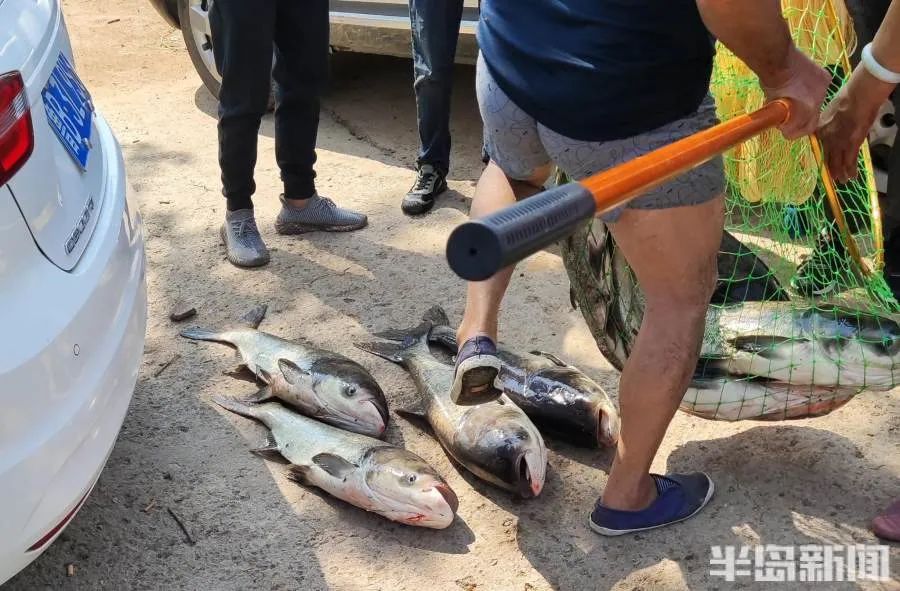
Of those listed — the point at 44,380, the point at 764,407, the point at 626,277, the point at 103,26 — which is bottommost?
the point at 103,26

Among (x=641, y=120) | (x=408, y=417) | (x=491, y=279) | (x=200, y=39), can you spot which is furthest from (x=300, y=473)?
(x=200, y=39)

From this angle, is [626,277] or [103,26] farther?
[103,26]

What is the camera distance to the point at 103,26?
7.89 meters

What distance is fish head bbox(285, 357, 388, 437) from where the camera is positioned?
3410 mm

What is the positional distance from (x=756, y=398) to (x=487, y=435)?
0.83 meters

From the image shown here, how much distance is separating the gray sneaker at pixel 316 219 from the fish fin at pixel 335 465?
1815 mm

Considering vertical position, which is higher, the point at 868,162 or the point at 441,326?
the point at 868,162

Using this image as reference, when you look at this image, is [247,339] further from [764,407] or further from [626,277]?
[764,407]

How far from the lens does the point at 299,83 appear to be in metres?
4.51

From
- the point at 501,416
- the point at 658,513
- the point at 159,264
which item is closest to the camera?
the point at 658,513

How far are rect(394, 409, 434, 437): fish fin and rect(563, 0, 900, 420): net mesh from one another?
66cm

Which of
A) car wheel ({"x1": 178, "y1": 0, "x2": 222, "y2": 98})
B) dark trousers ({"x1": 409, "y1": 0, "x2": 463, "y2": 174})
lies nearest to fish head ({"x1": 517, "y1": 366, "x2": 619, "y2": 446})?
dark trousers ({"x1": 409, "y1": 0, "x2": 463, "y2": 174})

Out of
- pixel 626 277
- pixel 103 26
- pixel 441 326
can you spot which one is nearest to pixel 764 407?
pixel 626 277

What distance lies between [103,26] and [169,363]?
4.98m
